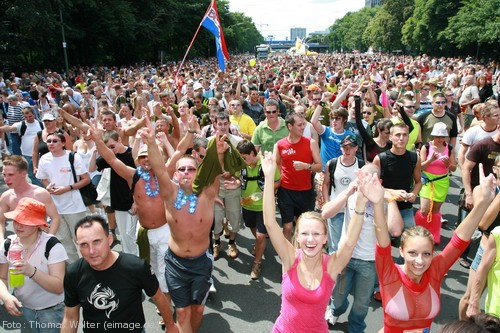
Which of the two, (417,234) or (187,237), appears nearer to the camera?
(417,234)

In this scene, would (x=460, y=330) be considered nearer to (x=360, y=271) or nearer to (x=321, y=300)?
(x=321, y=300)

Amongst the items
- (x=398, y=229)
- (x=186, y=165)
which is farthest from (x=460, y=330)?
(x=186, y=165)

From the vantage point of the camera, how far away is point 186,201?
379 cm

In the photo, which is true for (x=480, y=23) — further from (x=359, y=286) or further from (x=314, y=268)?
(x=314, y=268)

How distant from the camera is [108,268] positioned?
9.35 feet

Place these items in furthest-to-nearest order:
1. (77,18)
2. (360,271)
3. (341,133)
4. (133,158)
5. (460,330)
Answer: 1. (77,18)
2. (341,133)
3. (133,158)
4. (360,271)
5. (460,330)

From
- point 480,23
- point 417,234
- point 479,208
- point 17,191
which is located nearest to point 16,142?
point 17,191

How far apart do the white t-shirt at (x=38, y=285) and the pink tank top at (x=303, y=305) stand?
6.09 feet

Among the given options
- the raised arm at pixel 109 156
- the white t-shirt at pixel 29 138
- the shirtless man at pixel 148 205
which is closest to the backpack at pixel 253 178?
the shirtless man at pixel 148 205

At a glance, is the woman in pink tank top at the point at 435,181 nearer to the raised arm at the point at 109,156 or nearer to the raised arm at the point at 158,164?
the raised arm at the point at 158,164

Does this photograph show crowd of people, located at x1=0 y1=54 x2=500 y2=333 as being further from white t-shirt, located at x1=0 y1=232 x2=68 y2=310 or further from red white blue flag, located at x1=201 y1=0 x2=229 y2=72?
red white blue flag, located at x1=201 y1=0 x2=229 y2=72

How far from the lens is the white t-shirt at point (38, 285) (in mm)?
3221

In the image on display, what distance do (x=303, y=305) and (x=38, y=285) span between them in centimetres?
213

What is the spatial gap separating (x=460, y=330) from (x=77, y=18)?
129 feet
